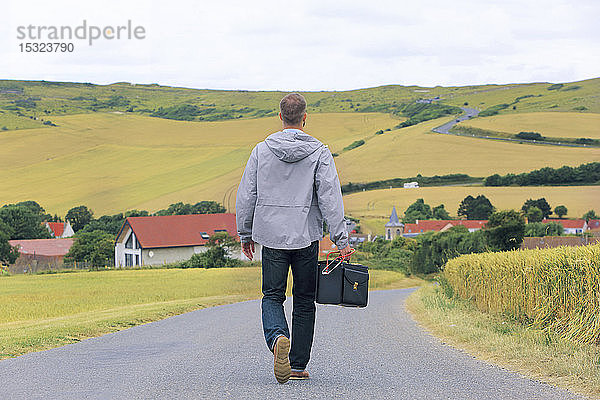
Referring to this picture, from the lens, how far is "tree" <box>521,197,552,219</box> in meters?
91.0

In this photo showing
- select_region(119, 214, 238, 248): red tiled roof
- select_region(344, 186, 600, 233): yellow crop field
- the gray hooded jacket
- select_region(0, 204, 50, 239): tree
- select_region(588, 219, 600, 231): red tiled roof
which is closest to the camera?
the gray hooded jacket

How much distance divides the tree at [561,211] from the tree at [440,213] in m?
14.9

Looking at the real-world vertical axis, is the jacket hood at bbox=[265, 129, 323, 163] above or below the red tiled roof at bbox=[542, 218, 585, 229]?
above

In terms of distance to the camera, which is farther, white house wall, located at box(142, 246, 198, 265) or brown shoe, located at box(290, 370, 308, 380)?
white house wall, located at box(142, 246, 198, 265)

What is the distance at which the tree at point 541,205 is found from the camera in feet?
299

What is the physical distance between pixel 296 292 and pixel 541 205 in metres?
90.7

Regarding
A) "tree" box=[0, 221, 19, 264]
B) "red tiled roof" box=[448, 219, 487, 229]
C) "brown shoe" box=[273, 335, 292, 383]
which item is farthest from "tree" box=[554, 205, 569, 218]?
"brown shoe" box=[273, 335, 292, 383]

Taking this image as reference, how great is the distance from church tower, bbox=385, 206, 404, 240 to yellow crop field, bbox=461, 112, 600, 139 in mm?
44923

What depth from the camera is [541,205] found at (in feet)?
302

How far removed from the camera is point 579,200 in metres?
93.8

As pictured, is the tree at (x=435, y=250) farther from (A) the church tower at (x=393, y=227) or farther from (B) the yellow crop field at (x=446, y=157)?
(B) the yellow crop field at (x=446, y=157)

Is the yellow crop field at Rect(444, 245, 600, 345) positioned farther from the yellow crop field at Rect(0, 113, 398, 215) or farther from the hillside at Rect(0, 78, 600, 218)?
the yellow crop field at Rect(0, 113, 398, 215)

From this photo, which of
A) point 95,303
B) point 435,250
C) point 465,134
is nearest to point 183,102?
point 465,134

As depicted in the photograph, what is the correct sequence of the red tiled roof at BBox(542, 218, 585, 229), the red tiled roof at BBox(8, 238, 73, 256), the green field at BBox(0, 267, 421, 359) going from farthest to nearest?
the red tiled roof at BBox(542, 218, 585, 229) < the red tiled roof at BBox(8, 238, 73, 256) < the green field at BBox(0, 267, 421, 359)
